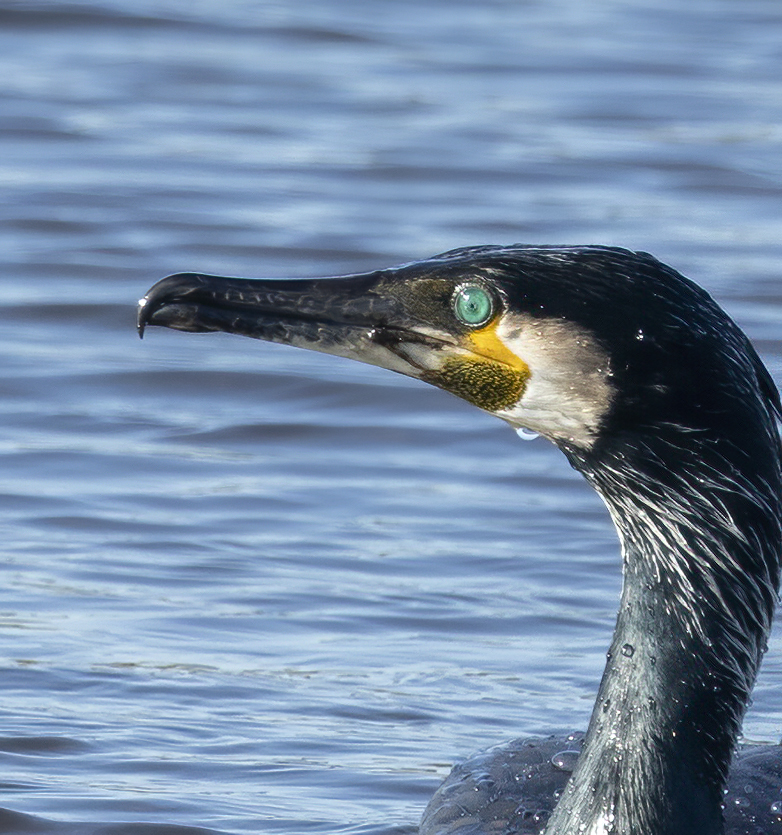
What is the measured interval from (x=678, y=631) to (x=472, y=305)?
0.71 meters

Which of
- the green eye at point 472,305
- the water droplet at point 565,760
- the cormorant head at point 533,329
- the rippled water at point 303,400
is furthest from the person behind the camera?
the rippled water at point 303,400

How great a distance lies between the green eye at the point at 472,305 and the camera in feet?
12.9

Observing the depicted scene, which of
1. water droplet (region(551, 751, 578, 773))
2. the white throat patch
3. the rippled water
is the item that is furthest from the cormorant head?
the rippled water

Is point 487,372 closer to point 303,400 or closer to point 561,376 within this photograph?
point 561,376

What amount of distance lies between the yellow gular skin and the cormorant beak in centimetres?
3

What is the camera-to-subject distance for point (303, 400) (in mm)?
8703

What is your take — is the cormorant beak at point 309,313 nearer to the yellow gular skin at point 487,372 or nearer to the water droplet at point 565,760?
the yellow gular skin at point 487,372

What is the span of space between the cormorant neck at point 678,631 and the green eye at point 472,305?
1.03 ft

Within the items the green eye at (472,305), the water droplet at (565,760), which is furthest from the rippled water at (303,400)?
the green eye at (472,305)

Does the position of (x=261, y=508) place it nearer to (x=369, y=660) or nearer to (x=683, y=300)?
(x=369, y=660)

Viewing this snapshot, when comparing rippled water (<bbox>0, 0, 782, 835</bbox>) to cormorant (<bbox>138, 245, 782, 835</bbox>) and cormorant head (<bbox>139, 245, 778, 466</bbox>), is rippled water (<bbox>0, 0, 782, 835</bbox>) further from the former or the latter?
cormorant head (<bbox>139, 245, 778, 466</bbox>)

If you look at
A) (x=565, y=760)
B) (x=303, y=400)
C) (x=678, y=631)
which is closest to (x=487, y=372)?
(x=678, y=631)

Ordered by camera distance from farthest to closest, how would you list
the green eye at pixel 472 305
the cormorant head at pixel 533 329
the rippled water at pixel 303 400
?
the rippled water at pixel 303 400 → the green eye at pixel 472 305 → the cormorant head at pixel 533 329

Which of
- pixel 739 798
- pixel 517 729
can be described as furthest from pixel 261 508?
pixel 739 798
